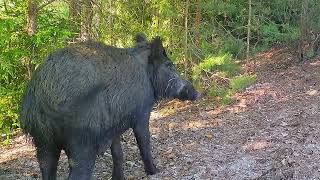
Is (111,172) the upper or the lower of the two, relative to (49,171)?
lower

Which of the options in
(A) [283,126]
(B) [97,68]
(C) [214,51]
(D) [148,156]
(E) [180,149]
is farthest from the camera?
(C) [214,51]

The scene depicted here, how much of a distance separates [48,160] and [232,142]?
3.59 m

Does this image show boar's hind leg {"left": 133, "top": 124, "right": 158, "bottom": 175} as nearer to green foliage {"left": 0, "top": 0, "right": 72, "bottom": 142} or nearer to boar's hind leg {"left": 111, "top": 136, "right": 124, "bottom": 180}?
boar's hind leg {"left": 111, "top": 136, "right": 124, "bottom": 180}

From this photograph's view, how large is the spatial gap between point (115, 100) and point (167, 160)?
7.35ft

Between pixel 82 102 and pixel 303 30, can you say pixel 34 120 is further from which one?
pixel 303 30

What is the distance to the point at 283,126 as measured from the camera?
8656mm

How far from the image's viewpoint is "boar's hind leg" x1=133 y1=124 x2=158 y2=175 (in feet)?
22.4

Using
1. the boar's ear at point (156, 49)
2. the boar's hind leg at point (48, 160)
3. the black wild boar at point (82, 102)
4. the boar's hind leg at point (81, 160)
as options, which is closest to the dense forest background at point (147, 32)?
the boar's ear at point (156, 49)

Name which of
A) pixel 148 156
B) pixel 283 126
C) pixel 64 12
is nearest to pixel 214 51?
pixel 283 126

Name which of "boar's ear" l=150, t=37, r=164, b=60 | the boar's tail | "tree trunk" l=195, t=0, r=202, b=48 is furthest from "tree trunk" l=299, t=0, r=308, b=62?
the boar's tail

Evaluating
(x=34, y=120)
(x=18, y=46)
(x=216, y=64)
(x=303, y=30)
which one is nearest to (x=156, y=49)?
(x=34, y=120)

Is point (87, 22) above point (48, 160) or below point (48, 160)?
above

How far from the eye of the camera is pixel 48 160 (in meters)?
5.88

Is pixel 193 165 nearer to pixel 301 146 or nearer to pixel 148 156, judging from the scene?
pixel 148 156
